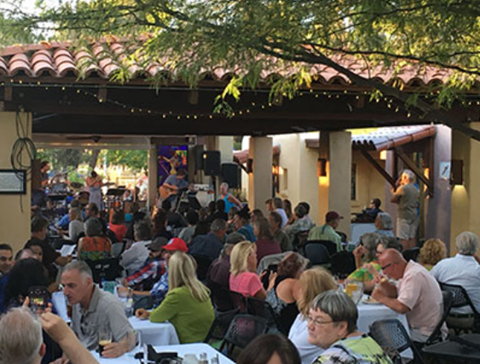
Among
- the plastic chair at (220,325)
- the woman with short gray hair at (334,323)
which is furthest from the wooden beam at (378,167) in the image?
the woman with short gray hair at (334,323)

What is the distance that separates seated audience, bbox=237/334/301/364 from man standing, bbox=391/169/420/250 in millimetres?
11113

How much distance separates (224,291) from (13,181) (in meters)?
3.94

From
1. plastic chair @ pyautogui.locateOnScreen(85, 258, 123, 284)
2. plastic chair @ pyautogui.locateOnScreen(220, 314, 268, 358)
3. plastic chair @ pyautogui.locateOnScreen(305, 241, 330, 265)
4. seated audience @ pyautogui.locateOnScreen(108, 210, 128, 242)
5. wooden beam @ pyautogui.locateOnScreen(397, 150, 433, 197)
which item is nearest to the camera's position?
plastic chair @ pyautogui.locateOnScreen(220, 314, 268, 358)

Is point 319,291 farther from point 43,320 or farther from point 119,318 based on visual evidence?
point 43,320

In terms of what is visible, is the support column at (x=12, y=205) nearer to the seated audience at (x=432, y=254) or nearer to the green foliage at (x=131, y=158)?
the seated audience at (x=432, y=254)

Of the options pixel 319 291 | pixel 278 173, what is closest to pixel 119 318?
pixel 319 291

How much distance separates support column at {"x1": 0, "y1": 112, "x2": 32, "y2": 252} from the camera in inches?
370

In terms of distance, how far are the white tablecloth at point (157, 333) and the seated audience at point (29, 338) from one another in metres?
2.67

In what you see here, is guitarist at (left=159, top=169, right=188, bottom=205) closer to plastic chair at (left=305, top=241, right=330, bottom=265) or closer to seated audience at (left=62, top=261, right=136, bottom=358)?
plastic chair at (left=305, top=241, right=330, bottom=265)

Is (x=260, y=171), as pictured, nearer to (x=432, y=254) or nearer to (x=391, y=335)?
(x=432, y=254)

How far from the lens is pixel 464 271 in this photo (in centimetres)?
711

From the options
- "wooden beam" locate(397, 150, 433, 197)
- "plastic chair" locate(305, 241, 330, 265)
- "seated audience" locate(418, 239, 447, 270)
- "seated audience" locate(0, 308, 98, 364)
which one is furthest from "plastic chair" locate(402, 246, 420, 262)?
"wooden beam" locate(397, 150, 433, 197)

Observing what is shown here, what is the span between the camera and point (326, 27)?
19.4ft

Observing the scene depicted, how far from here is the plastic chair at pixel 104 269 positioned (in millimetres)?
8344
